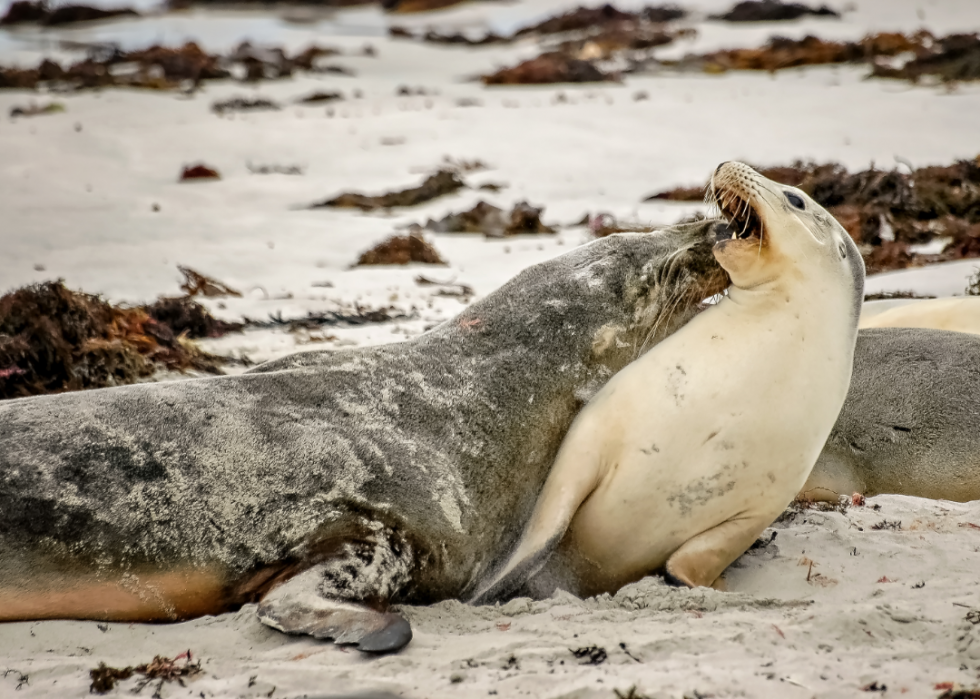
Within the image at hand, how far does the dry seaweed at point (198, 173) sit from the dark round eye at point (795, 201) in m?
7.58

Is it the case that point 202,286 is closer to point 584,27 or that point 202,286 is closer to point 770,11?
point 770,11

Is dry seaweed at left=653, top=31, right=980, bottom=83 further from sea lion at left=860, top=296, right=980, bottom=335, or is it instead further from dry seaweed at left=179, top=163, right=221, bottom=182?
sea lion at left=860, top=296, right=980, bottom=335

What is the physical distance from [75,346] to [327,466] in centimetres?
272

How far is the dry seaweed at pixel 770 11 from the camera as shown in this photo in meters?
18.3

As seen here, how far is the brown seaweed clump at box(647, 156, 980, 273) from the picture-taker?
794 centimetres

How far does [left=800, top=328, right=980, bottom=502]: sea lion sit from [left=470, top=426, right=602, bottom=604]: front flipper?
1368 mm

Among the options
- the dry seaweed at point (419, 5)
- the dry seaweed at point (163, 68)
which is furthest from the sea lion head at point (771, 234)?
the dry seaweed at point (419, 5)

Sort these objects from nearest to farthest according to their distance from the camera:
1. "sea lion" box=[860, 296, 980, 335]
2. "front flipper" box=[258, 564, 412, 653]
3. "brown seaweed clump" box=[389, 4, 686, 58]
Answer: "front flipper" box=[258, 564, 412, 653] < "sea lion" box=[860, 296, 980, 335] < "brown seaweed clump" box=[389, 4, 686, 58]

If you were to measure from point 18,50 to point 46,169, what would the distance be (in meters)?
10.3

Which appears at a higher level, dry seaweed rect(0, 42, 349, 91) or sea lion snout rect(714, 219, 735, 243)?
sea lion snout rect(714, 219, 735, 243)

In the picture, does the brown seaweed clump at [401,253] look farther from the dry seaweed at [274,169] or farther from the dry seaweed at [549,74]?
the dry seaweed at [549,74]

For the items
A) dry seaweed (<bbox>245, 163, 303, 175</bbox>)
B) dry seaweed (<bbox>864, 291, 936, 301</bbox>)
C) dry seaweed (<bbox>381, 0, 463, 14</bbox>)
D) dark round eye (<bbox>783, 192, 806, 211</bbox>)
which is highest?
dark round eye (<bbox>783, 192, 806, 211</bbox>)

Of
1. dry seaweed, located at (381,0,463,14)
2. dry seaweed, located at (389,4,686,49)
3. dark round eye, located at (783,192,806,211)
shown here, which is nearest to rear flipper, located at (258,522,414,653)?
dark round eye, located at (783,192,806,211)

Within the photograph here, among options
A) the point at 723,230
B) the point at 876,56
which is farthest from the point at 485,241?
the point at 876,56
